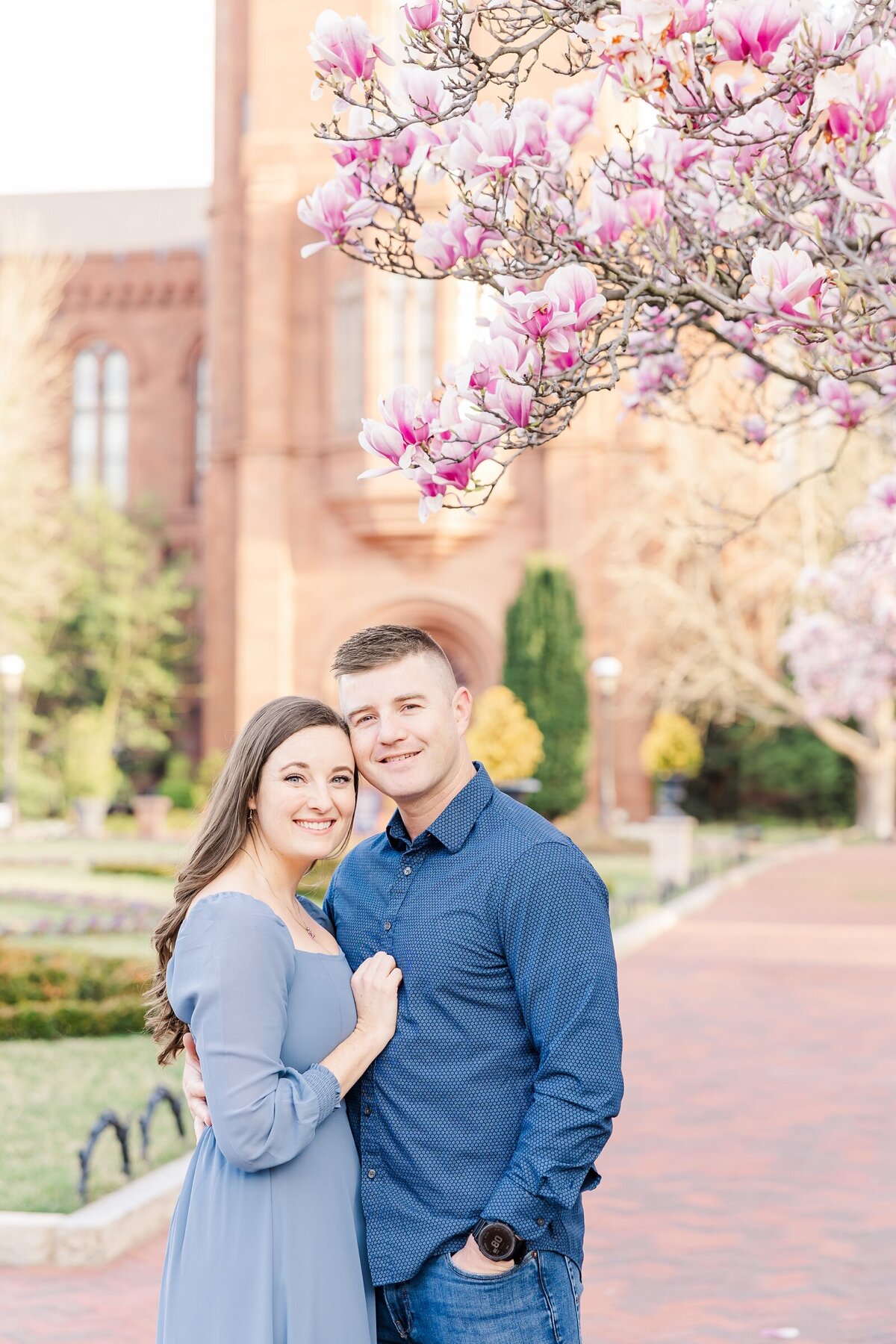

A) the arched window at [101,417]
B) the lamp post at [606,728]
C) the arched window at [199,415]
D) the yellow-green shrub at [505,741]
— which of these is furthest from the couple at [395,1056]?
the arched window at [101,417]

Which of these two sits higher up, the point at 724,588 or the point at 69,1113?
the point at 724,588

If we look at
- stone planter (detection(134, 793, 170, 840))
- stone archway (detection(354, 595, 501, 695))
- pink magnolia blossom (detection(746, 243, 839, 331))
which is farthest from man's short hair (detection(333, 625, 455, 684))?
stone planter (detection(134, 793, 170, 840))

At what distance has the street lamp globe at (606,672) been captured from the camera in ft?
79.9

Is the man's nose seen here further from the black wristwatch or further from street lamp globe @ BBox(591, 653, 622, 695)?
street lamp globe @ BBox(591, 653, 622, 695)

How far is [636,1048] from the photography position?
31.3 feet

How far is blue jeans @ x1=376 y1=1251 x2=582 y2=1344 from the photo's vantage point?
102 inches

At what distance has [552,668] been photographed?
26.3 meters

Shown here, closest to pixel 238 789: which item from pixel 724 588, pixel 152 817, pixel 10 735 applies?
pixel 724 588

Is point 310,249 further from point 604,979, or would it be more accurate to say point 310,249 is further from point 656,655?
point 656,655

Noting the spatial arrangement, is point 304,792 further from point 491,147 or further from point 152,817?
point 152,817

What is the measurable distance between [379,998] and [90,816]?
2752cm

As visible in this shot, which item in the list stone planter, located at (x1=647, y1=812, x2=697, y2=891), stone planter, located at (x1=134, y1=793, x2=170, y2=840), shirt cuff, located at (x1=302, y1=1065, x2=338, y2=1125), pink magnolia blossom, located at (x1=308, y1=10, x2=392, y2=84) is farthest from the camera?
stone planter, located at (x1=134, y1=793, x2=170, y2=840)

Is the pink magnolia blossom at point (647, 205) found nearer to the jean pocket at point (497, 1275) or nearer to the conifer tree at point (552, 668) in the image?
the jean pocket at point (497, 1275)

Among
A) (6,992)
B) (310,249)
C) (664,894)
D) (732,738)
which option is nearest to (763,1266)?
(310,249)
